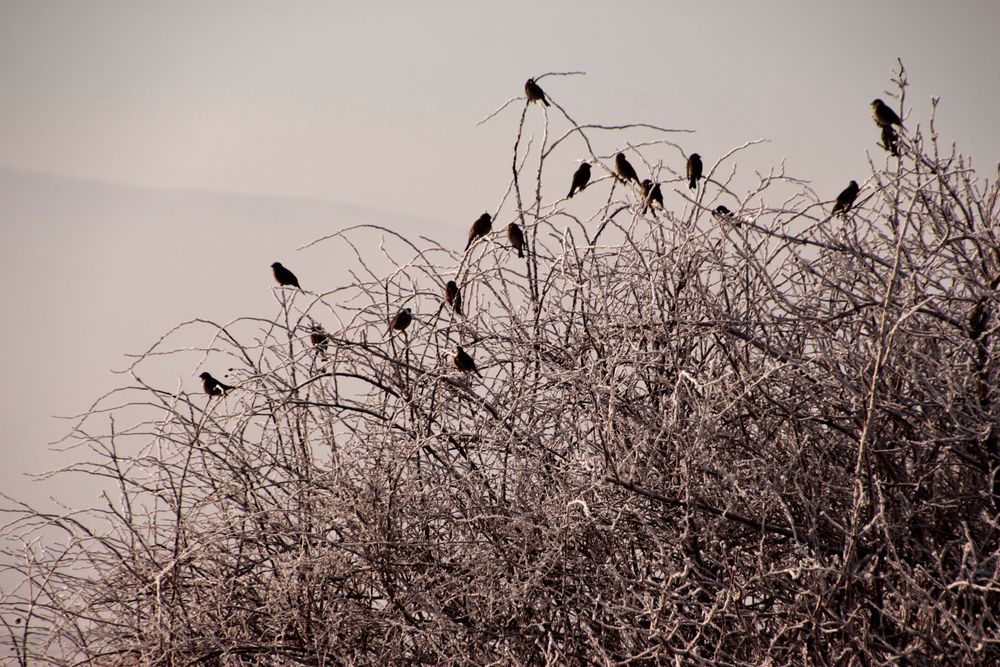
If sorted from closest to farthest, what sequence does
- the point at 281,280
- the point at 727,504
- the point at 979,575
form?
the point at 979,575 → the point at 727,504 → the point at 281,280

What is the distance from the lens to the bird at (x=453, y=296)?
3.36 m

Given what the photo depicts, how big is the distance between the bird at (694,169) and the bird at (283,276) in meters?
1.39

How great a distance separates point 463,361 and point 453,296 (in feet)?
0.89

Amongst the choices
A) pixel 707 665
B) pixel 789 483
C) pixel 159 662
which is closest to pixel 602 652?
pixel 707 665

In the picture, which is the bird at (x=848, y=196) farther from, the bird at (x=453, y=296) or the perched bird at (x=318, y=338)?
the perched bird at (x=318, y=338)

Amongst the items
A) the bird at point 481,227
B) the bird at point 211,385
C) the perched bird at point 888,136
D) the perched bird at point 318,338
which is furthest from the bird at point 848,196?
the bird at point 211,385

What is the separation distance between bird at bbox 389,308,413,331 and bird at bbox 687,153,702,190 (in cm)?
100

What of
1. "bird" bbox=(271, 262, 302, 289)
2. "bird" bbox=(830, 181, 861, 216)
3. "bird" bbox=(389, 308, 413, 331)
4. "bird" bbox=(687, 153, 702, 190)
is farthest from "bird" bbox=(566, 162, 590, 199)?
"bird" bbox=(271, 262, 302, 289)

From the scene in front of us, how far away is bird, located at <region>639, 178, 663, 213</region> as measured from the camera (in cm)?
321

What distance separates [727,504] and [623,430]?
0.34 m

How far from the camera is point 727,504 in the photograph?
9.16 ft

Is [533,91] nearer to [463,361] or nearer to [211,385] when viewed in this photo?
[463,361]

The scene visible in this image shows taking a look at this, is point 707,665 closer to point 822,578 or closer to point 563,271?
point 822,578

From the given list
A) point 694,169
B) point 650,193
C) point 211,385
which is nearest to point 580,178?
point 694,169
